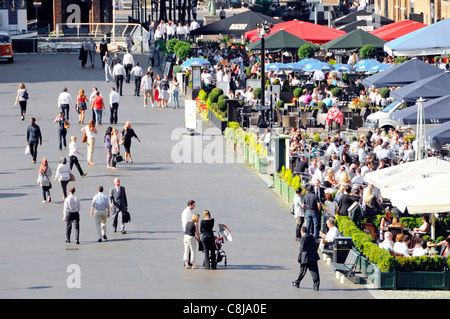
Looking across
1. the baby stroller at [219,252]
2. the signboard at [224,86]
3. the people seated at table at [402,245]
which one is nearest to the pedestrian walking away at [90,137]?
the baby stroller at [219,252]

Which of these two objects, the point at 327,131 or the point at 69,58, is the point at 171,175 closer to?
the point at 327,131

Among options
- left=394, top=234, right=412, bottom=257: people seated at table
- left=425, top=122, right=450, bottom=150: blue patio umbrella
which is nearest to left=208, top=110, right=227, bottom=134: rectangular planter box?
left=425, top=122, right=450, bottom=150: blue patio umbrella

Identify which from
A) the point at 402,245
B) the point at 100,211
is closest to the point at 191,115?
the point at 100,211

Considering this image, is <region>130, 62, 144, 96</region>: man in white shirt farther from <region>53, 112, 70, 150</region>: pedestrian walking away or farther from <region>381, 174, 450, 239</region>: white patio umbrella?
<region>381, 174, 450, 239</region>: white patio umbrella

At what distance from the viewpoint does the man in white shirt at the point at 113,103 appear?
123 feet

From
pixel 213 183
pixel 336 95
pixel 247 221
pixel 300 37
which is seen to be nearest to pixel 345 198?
pixel 247 221

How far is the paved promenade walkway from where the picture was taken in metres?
19.8

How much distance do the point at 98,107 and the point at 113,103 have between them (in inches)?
22.7

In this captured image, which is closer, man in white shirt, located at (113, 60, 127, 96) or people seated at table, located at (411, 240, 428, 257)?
people seated at table, located at (411, 240, 428, 257)

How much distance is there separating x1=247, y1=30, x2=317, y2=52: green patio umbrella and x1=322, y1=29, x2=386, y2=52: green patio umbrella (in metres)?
1.51

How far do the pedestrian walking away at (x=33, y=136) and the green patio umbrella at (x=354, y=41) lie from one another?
18743mm

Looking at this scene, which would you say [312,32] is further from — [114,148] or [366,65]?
[114,148]

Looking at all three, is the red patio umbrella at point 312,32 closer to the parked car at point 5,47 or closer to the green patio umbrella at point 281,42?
the green patio umbrella at point 281,42

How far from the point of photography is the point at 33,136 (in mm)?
31453
